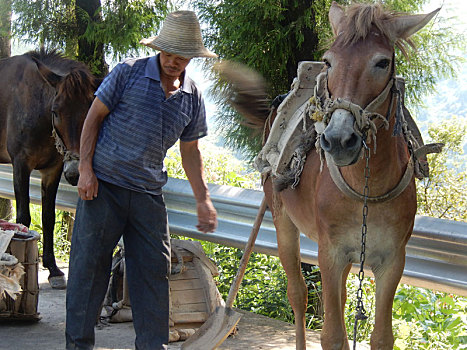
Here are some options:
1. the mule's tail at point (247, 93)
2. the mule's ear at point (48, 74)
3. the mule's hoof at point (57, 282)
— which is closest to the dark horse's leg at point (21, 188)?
the mule's hoof at point (57, 282)

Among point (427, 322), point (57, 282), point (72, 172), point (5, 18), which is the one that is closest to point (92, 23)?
point (5, 18)

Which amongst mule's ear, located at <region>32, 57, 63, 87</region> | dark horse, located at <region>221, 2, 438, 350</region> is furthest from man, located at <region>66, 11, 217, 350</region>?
mule's ear, located at <region>32, 57, 63, 87</region>

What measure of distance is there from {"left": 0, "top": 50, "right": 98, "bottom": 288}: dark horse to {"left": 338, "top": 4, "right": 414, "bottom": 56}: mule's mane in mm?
2837

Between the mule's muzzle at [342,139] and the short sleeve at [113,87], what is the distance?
135 centimetres

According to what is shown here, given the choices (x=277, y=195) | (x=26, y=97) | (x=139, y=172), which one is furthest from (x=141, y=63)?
(x=26, y=97)

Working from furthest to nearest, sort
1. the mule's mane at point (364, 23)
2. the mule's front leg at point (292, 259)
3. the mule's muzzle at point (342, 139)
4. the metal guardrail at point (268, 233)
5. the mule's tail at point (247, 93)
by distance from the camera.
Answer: the mule's tail at point (247, 93), the mule's front leg at point (292, 259), the metal guardrail at point (268, 233), the mule's mane at point (364, 23), the mule's muzzle at point (342, 139)

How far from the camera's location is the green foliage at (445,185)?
860 cm

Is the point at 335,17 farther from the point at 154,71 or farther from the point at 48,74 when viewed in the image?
the point at 48,74

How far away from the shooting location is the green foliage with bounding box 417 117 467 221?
8602 millimetres

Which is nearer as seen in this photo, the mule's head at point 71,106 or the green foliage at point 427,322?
the green foliage at point 427,322

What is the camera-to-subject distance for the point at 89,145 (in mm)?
3754

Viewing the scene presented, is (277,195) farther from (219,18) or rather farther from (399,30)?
(219,18)

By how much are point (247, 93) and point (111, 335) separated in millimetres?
2249

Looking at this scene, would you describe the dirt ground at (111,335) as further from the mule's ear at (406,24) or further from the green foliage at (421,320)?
the mule's ear at (406,24)
